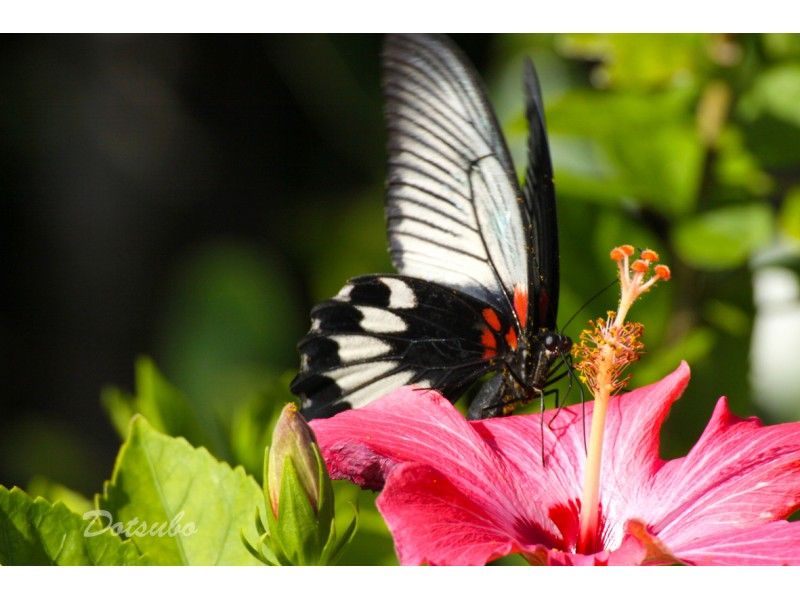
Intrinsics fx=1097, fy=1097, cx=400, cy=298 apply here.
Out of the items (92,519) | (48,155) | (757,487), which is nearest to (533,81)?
A: (757,487)

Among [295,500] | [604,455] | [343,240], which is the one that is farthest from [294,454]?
[343,240]

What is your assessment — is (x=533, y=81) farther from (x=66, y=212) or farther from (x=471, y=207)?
(x=66, y=212)

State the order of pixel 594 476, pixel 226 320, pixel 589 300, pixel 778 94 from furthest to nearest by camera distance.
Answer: pixel 226 320
pixel 778 94
pixel 589 300
pixel 594 476

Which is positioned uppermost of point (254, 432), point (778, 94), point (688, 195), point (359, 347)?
point (778, 94)

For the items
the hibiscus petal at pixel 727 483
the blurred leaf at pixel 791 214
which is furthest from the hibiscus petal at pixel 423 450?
the blurred leaf at pixel 791 214

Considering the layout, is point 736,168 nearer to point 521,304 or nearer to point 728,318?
point 728,318

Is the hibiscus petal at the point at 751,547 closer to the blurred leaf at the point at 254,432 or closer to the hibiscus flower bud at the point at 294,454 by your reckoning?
the hibiscus flower bud at the point at 294,454

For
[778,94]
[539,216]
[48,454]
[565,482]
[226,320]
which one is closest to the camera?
[565,482]
